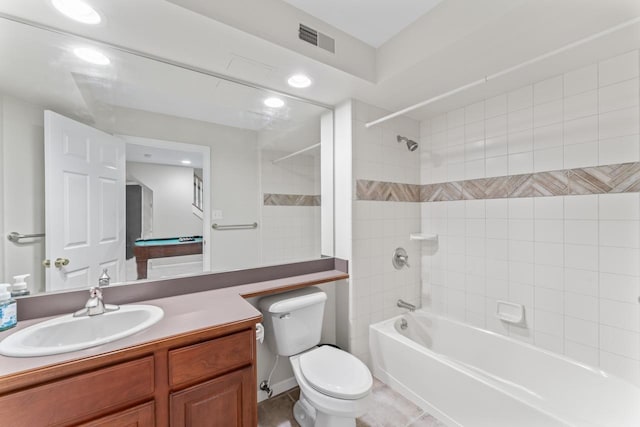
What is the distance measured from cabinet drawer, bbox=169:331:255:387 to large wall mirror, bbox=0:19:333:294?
0.62 meters

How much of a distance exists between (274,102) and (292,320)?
5.07ft

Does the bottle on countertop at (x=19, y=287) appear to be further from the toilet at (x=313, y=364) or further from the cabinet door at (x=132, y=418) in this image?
the toilet at (x=313, y=364)

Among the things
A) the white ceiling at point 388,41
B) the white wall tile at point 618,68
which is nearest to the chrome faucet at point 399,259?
the white ceiling at point 388,41

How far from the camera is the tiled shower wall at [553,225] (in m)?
1.50

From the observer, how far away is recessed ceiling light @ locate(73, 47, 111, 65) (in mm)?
1364

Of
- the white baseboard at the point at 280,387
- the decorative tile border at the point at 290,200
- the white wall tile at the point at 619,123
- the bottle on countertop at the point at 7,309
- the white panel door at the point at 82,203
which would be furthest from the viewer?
the decorative tile border at the point at 290,200

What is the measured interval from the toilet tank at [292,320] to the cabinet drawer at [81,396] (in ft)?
2.45

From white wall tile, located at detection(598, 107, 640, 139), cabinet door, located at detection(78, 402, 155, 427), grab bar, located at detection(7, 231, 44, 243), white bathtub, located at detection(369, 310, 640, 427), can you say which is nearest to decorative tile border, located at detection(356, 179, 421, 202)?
white bathtub, located at detection(369, 310, 640, 427)

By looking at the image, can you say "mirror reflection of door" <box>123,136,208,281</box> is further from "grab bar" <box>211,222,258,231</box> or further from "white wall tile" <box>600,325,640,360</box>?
"white wall tile" <box>600,325,640,360</box>

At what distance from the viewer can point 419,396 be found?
179 cm

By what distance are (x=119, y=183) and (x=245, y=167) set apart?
76cm

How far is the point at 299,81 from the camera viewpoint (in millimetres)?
1808

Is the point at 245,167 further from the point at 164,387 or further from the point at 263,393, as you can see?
the point at 263,393

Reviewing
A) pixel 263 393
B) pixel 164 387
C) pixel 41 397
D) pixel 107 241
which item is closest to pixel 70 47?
pixel 107 241
